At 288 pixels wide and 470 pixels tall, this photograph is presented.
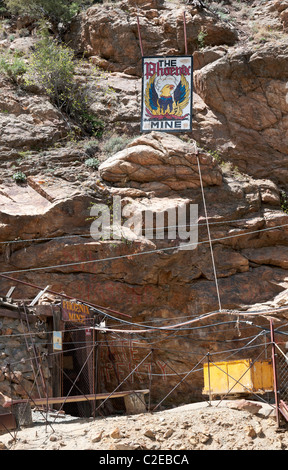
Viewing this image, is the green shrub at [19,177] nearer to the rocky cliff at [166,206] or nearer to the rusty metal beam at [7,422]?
the rocky cliff at [166,206]

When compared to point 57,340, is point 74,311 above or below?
above

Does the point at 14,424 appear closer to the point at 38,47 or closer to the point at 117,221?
the point at 117,221

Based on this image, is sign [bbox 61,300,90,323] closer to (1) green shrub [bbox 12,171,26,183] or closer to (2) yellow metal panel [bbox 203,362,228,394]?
(2) yellow metal panel [bbox 203,362,228,394]

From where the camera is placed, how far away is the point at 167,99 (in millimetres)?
18672

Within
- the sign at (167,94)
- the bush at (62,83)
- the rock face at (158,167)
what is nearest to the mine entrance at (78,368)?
the rock face at (158,167)

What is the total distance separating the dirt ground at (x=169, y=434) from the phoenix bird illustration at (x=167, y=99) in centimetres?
1068

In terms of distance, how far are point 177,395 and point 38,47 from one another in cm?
1503

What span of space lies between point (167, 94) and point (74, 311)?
8.35 metres

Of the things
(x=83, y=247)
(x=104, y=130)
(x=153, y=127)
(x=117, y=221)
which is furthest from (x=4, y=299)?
(x=104, y=130)

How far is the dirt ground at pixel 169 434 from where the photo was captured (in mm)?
10273

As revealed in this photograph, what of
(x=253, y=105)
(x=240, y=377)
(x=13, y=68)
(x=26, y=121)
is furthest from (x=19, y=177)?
(x=240, y=377)

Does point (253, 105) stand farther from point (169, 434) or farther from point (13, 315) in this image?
point (169, 434)

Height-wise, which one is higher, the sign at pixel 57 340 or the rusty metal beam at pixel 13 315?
the rusty metal beam at pixel 13 315

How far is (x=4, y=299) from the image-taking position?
14.0 meters
